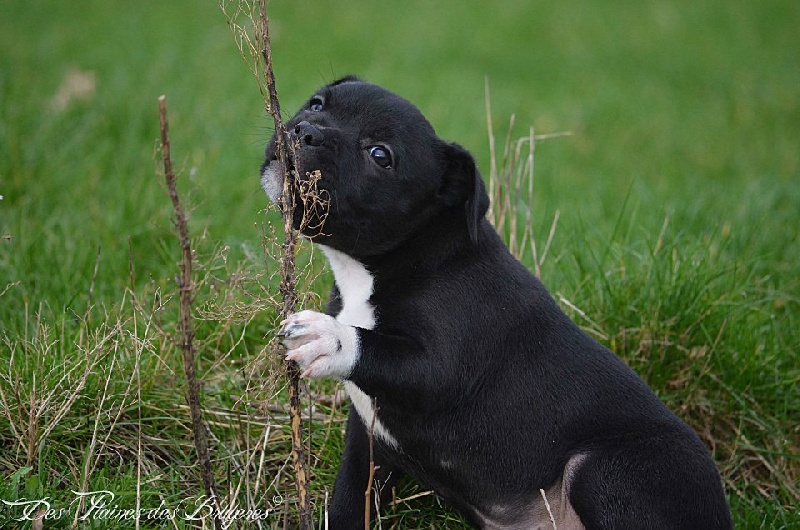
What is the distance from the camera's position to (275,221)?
14.6 feet

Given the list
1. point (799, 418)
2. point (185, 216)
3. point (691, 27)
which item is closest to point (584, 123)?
point (691, 27)

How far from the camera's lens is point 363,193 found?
3232 millimetres

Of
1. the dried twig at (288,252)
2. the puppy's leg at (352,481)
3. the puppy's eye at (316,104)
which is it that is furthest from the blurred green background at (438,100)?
the puppy's leg at (352,481)

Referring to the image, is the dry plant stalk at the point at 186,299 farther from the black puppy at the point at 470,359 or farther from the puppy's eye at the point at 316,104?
the puppy's eye at the point at 316,104

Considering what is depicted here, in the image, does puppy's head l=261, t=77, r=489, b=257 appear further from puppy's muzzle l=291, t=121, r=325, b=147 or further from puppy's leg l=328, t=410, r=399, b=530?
puppy's leg l=328, t=410, r=399, b=530

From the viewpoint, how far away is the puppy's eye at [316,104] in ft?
11.4

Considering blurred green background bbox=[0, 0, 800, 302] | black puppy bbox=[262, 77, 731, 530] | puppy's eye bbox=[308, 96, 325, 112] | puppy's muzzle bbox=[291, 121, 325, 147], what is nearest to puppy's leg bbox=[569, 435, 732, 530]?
black puppy bbox=[262, 77, 731, 530]

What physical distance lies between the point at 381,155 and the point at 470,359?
2.57 ft

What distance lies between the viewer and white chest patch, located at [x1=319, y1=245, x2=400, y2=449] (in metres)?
3.34

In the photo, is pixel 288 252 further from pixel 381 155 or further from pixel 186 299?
pixel 381 155

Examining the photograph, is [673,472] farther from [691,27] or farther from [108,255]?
[691,27]

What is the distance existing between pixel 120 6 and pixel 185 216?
9.97m

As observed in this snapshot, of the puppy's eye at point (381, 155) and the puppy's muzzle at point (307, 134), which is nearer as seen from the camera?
the puppy's muzzle at point (307, 134)

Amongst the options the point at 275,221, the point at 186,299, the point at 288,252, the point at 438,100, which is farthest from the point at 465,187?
the point at 438,100
